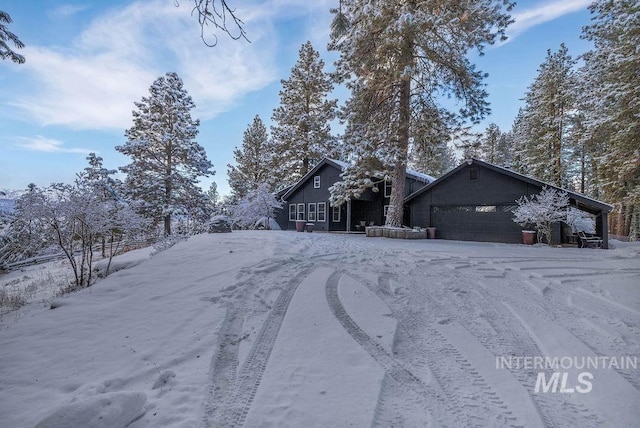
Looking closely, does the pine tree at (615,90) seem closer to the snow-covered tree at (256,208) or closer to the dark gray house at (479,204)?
the dark gray house at (479,204)

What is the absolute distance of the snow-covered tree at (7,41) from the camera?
6791 millimetres

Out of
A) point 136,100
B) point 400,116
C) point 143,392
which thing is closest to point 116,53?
point 143,392

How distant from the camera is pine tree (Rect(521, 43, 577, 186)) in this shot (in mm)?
19375

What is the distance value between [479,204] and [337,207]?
9.16 meters

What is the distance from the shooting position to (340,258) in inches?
287

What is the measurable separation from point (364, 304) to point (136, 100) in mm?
21378

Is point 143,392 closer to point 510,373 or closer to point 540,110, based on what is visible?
point 510,373

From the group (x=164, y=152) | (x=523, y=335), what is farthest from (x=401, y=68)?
(x=164, y=152)

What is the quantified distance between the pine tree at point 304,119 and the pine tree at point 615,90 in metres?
16.3

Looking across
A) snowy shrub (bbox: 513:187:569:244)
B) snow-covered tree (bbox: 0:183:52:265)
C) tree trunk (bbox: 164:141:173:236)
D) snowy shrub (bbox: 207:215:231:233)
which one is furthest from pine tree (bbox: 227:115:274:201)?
snowy shrub (bbox: 513:187:569:244)

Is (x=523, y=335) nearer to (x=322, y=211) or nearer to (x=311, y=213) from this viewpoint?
(x=322, y=211)

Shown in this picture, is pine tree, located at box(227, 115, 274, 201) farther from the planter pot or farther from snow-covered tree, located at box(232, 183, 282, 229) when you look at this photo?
the planter pot

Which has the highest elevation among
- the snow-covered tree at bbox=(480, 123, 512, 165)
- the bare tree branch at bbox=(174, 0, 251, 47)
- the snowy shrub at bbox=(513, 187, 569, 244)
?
the snow-covered tree at bbox=(480, 123, 512, 165)

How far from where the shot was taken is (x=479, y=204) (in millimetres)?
14352
